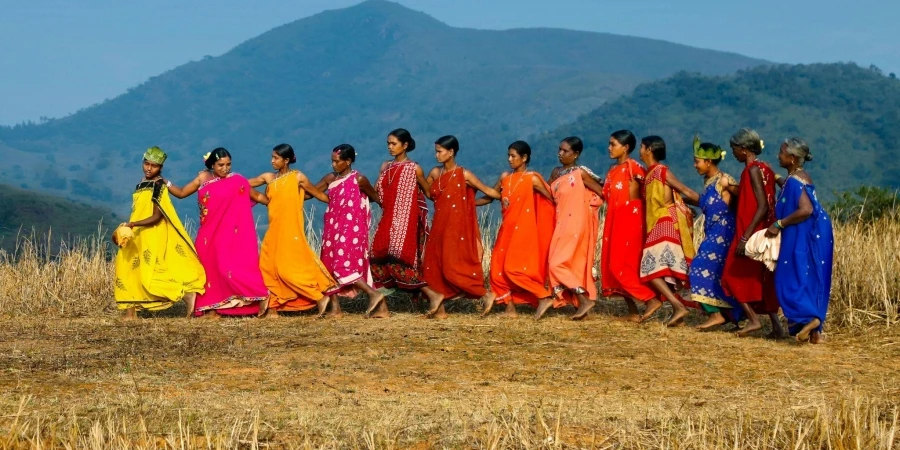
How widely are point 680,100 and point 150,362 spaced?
115 meters

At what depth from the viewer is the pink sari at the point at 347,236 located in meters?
10.8

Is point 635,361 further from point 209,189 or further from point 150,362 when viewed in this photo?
point 209,189

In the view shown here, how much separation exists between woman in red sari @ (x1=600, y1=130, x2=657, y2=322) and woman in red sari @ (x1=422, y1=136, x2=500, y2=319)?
107 cm

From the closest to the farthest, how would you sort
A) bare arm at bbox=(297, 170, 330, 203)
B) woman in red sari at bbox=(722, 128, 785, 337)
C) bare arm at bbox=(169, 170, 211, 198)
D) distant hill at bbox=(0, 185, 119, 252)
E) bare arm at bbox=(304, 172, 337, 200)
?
woman in red sari at bbox=(722, 128, 785, 337)
bare arm at bbox=(169, 170, 211, 198)
bare arm at bbox=(297, 170, 330, 203)
bare arm at bbox=(304, 172, 337, 200)
distant hill at bbox=(0, 185, 119, 252)

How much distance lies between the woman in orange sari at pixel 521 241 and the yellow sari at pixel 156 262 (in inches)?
108

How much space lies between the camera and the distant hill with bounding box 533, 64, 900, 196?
101m

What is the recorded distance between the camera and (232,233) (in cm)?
1088

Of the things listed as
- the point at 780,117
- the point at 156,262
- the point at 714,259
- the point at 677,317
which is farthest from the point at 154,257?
the point at 780,117

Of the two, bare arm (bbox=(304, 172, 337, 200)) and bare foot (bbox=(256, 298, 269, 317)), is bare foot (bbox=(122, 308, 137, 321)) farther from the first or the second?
bare arm (bbox=(304, 172, 337, 200))

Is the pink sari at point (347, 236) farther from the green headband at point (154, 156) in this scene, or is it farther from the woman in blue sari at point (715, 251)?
the woman in blue sari at point (715, 251)

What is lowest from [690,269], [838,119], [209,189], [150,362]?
[150,362]

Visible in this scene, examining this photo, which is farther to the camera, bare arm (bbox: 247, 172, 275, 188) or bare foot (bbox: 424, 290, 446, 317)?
bare arm (bbox: 247, 172, 275, 188)

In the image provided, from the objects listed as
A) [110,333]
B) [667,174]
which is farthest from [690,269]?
[110,333]

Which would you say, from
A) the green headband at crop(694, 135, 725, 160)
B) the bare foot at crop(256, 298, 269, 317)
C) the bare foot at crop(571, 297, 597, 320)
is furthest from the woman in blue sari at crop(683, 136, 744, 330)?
the bare foot at crop(256, 298, 269, 317)
